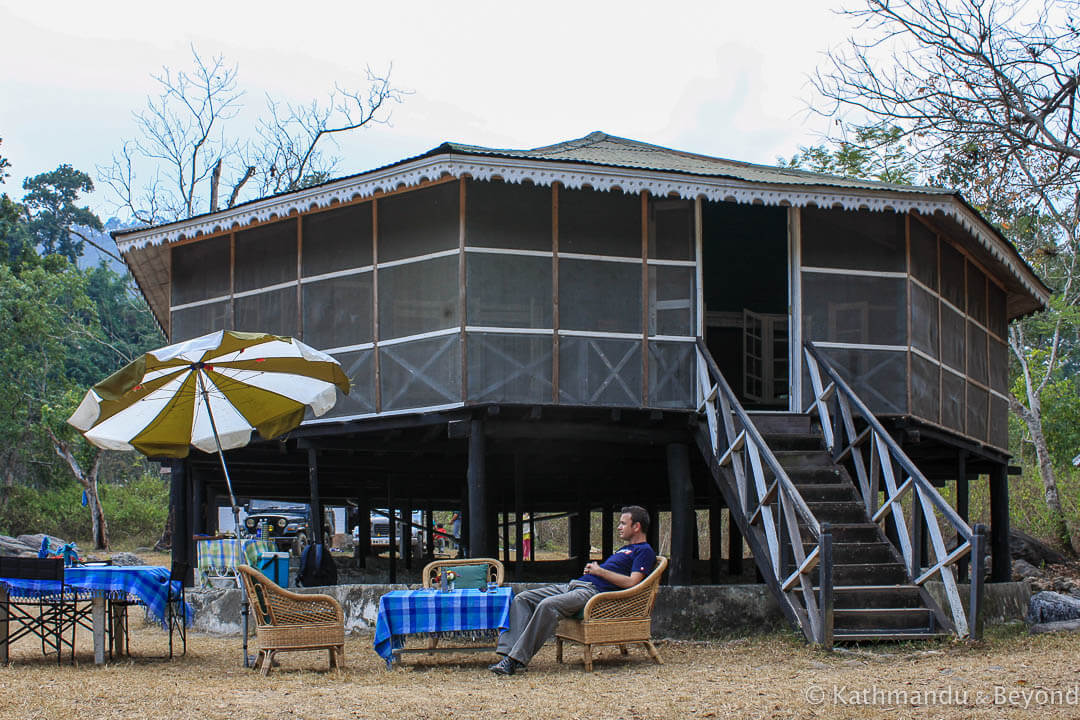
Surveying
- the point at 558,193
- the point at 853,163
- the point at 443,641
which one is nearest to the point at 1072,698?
the point at 443,641

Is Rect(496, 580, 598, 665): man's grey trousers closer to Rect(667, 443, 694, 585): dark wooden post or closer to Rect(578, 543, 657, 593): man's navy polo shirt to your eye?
Rect(578, 543, 657, 593): man's navy polo shirt

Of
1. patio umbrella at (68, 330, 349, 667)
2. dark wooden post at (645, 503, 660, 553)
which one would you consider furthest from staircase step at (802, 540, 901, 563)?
dark wooden post at (645, 503, 660, 553)

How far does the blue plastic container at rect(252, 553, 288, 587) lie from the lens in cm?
1341

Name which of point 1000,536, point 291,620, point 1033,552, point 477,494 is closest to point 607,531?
point 1033,552

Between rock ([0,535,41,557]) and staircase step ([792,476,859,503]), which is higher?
staircase step ([792,476,859,503])

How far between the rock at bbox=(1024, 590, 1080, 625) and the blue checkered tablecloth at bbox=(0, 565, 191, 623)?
851 centimetres

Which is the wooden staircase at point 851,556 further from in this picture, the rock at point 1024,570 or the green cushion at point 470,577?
the rock at point 1024,570

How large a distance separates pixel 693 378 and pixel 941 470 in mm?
6928

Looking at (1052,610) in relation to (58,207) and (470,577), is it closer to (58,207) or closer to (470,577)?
(470,577)

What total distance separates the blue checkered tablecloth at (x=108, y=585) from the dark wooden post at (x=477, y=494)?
126 inches

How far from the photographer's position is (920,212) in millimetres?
12312

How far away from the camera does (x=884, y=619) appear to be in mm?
9219

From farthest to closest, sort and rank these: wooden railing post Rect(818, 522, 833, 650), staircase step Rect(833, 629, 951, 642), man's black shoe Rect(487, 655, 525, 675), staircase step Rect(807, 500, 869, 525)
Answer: staircase step Rect(807, 500, 869, 525) < staircase step Rect(833, 629, 951, 642) < wooden railing post Rect(818, 522, 833, 650) < man's black shoe Rect(487, 655, 525, 675)

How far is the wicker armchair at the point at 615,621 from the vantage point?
8.09 m
